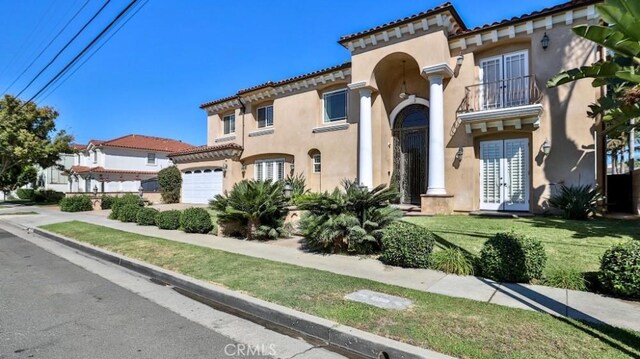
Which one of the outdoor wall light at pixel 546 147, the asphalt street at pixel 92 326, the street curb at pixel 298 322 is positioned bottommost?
the asphalt street at pixel 92 326

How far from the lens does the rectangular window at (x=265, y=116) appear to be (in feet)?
72.3

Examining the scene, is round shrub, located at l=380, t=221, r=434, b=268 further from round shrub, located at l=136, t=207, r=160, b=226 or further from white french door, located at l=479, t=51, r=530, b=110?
round shrub, located at l=136, t=207, r=160, b=226

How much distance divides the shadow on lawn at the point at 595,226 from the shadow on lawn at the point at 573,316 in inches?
154

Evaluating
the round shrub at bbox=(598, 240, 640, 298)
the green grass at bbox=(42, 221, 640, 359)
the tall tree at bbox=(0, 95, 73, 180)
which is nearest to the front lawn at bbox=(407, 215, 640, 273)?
the round shrub at bbox=(598, 240, 640, 298)

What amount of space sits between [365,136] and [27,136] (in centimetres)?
2941

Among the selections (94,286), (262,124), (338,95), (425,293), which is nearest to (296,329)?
(425,293)

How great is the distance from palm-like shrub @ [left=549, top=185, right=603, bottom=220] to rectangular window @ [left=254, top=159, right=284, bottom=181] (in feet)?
44.1

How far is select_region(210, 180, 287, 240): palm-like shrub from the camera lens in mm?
11172

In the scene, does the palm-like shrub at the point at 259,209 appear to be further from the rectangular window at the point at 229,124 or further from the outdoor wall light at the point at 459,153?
the rectangular window at the point at 229,124

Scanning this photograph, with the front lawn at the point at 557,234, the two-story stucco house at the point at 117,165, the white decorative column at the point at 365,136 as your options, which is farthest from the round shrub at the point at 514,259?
the two-story stucco house at the point at 117,165

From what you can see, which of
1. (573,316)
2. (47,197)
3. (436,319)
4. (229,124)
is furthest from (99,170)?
(573,316)

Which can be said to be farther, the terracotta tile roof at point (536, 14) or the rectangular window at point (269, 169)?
the rectangular window at point (269, 169)

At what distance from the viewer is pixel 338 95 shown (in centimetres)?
1862

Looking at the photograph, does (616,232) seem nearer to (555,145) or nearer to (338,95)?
(555,145)
